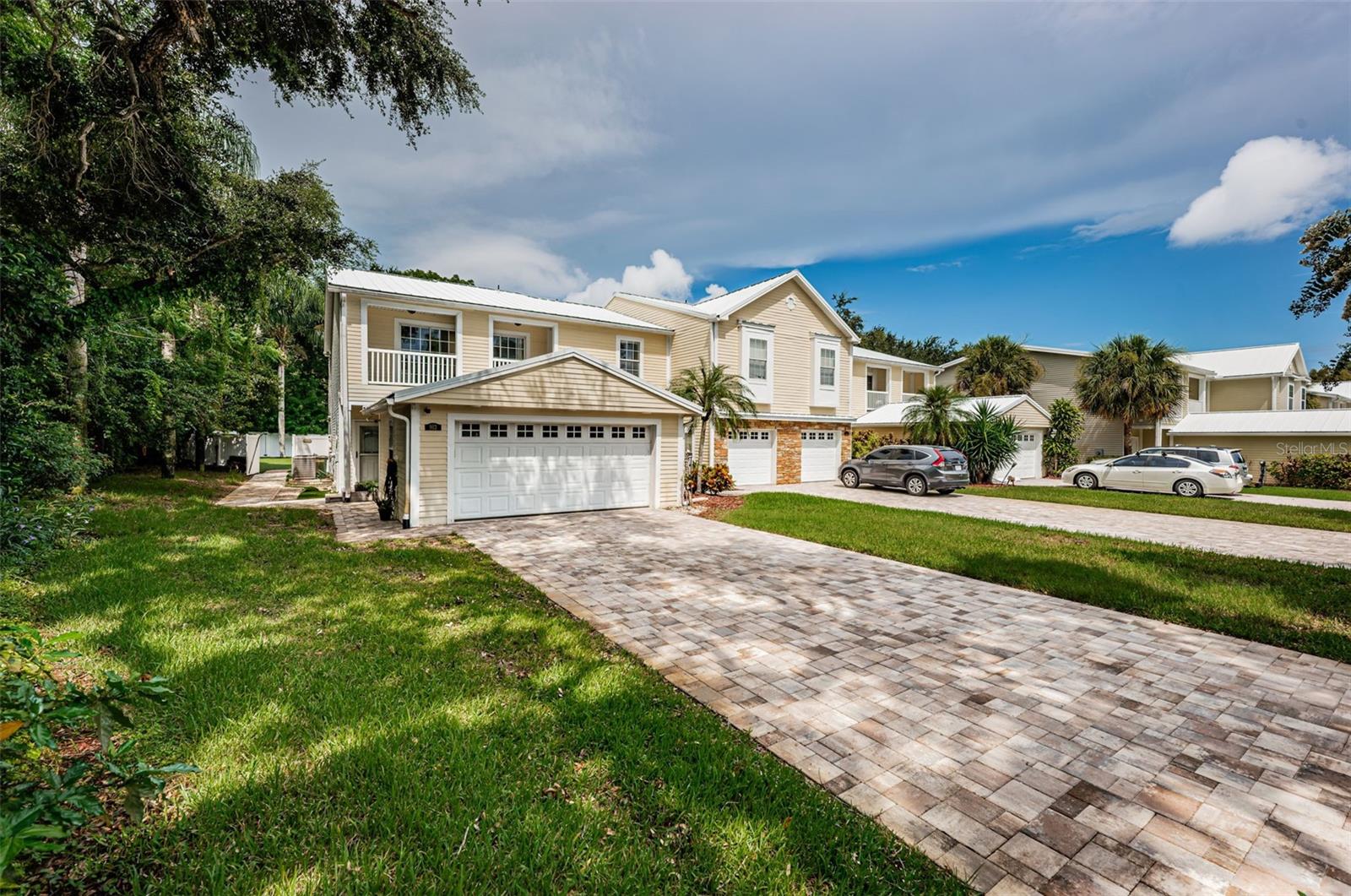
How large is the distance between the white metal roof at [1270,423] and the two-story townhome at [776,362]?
17.3 metres

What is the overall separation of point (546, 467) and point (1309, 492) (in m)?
26.0

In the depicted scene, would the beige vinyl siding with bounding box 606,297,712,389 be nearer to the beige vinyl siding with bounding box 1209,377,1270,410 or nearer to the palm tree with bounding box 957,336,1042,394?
the palm tree with bounding box 957,336,1042,394

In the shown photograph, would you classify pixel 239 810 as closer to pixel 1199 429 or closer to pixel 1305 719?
pixel 1305 719

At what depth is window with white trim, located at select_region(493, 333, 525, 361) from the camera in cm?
1631

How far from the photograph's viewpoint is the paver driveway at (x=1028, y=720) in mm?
2426

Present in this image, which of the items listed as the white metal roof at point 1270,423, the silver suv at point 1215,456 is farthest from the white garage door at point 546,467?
the white metal roof at point 1270,423

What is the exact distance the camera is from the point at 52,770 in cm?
203

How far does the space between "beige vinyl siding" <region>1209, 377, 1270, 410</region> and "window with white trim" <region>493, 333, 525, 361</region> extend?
35.3m

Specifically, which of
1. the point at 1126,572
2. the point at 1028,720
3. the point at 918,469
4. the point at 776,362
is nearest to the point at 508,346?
the point at 776,362

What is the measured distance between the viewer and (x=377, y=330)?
14.7m

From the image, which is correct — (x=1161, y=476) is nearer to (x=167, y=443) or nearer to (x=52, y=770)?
(x=52, y=770)

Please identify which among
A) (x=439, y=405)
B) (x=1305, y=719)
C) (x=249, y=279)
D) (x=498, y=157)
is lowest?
(x=1305, y=719)

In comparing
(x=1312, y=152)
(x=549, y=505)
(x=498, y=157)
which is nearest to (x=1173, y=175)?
(x=1312, y=152)

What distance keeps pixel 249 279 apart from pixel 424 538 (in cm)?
578
